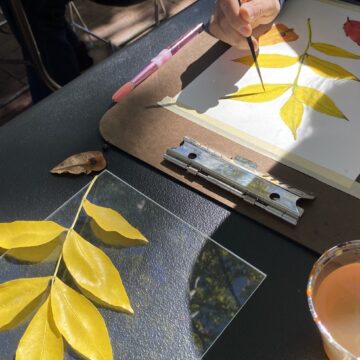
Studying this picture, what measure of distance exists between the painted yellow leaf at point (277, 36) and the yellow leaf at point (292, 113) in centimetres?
13

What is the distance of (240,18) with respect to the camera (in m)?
0.62

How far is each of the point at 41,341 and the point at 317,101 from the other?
0.42 metres

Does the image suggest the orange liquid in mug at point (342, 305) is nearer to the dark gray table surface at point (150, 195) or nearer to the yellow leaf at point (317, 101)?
the dark gray table surface at point (150, 195)

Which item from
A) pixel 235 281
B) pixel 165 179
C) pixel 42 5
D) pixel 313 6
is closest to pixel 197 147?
pixel 165 179

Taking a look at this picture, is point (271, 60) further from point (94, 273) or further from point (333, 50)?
point (94, 273)

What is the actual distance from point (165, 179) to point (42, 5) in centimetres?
67

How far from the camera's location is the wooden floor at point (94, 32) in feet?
4.99

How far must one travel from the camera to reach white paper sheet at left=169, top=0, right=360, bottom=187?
520 mm

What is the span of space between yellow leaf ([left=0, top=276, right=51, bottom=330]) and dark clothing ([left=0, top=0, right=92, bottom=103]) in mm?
673

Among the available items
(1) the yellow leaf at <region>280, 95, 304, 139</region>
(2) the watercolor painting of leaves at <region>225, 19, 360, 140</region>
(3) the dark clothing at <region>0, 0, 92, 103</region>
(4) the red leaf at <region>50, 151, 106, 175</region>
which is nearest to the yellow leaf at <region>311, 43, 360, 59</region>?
(2) the watercolor painting of leaves at <region>225, 19, 360, 140</region>

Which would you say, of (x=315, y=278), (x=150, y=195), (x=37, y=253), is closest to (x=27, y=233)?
(x=37, y=253)

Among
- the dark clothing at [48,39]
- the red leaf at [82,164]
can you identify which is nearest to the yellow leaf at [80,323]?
the red leaf at [82,164]

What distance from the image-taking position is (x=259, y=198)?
0.47m

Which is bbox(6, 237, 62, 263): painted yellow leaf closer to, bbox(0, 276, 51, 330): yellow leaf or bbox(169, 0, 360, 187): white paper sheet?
bbox(0, 276, 51, 330): yellow leaf
